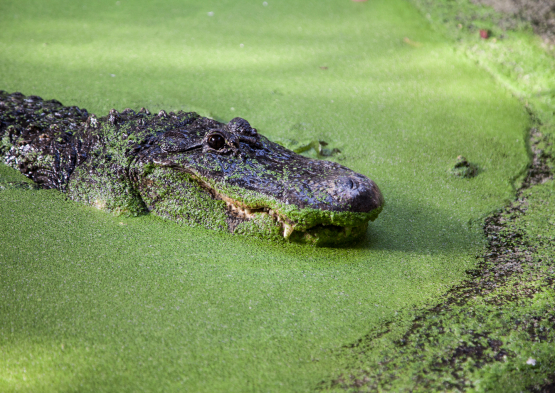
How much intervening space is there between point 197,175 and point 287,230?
56cm

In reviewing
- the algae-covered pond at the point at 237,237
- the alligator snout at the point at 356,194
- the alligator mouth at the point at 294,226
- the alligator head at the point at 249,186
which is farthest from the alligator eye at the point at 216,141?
the alligator snout at the point at 356,194

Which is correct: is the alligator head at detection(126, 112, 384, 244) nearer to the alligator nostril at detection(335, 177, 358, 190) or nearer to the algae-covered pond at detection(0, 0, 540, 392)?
the alligator nostril at detection(335, 177, 358, 190)

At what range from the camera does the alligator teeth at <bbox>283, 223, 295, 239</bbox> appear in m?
2.21

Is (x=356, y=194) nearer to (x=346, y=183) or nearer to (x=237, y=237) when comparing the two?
(x=346, y=183)

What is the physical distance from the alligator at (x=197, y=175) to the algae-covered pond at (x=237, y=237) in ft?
0.35

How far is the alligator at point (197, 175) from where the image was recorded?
7.06ft

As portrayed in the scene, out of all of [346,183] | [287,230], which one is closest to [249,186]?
[287,230]

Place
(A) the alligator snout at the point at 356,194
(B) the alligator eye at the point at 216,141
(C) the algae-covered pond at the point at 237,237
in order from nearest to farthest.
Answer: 1. (C) the algae-covered pond at the point at 237,237
2. (A) the alligator snout at the point at 356,194
3. (B) the alligator eye at the point at 216,141

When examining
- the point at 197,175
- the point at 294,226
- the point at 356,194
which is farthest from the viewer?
the point at 197,175

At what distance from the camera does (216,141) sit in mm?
2381

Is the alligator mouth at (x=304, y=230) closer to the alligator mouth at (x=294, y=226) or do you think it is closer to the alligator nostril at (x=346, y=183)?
the alligator mouth at (x=294, y=226)

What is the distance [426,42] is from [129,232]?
11.8ft

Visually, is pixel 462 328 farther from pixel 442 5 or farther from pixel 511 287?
pixel 442 5

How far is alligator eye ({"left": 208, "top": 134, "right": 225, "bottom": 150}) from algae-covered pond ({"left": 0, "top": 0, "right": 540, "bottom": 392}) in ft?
1.49
